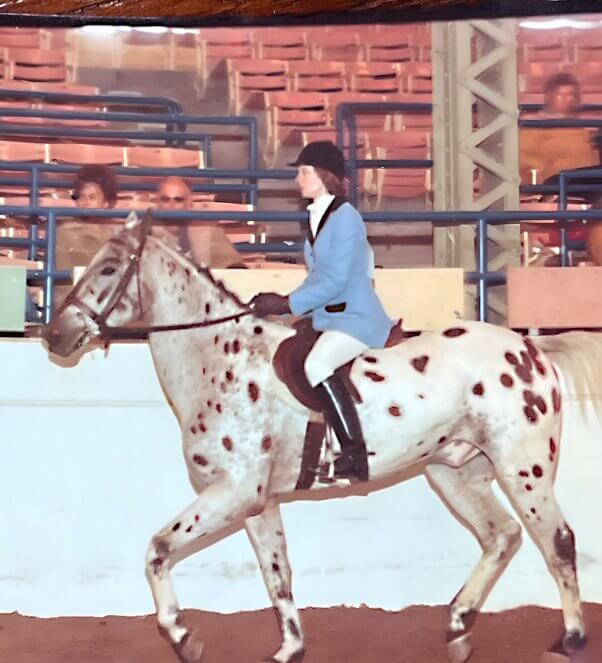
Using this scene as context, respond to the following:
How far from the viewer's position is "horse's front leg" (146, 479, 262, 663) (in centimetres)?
324

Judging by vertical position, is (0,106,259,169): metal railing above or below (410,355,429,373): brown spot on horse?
above

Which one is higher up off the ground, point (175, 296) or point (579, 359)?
point (175, 296)

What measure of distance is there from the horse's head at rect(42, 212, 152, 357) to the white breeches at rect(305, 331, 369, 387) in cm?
67

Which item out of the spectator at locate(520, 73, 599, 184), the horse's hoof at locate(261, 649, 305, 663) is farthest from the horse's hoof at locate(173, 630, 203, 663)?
the spectator at locate(520, 73, 599, 184)

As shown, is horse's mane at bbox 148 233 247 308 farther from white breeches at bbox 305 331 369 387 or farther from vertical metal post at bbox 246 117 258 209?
vertical metal post at bbox 246 117 258 209

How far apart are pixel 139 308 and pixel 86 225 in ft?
3.35

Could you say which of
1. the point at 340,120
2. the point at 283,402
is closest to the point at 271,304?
the point at 283,402

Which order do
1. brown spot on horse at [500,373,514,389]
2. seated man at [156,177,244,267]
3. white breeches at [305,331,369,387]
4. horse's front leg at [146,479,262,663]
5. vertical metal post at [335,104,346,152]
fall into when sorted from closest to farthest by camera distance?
horse's front leg at [146,479,262,663], white breeches at [305,331,369,387], brown spot on horse at [500,373,514,389], seated man at [156,177,244,267], vertical metal post at [335,104,346,152]

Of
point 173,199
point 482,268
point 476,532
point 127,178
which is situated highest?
point 127,178

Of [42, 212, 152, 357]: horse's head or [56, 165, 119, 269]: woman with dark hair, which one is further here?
[56, 165, 119, 269]: woman with dark hair

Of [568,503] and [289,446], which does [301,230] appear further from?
[568,503]

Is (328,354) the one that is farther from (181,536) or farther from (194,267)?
(181,536)

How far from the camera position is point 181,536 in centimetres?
324

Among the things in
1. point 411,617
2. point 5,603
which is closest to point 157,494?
point 5,603
